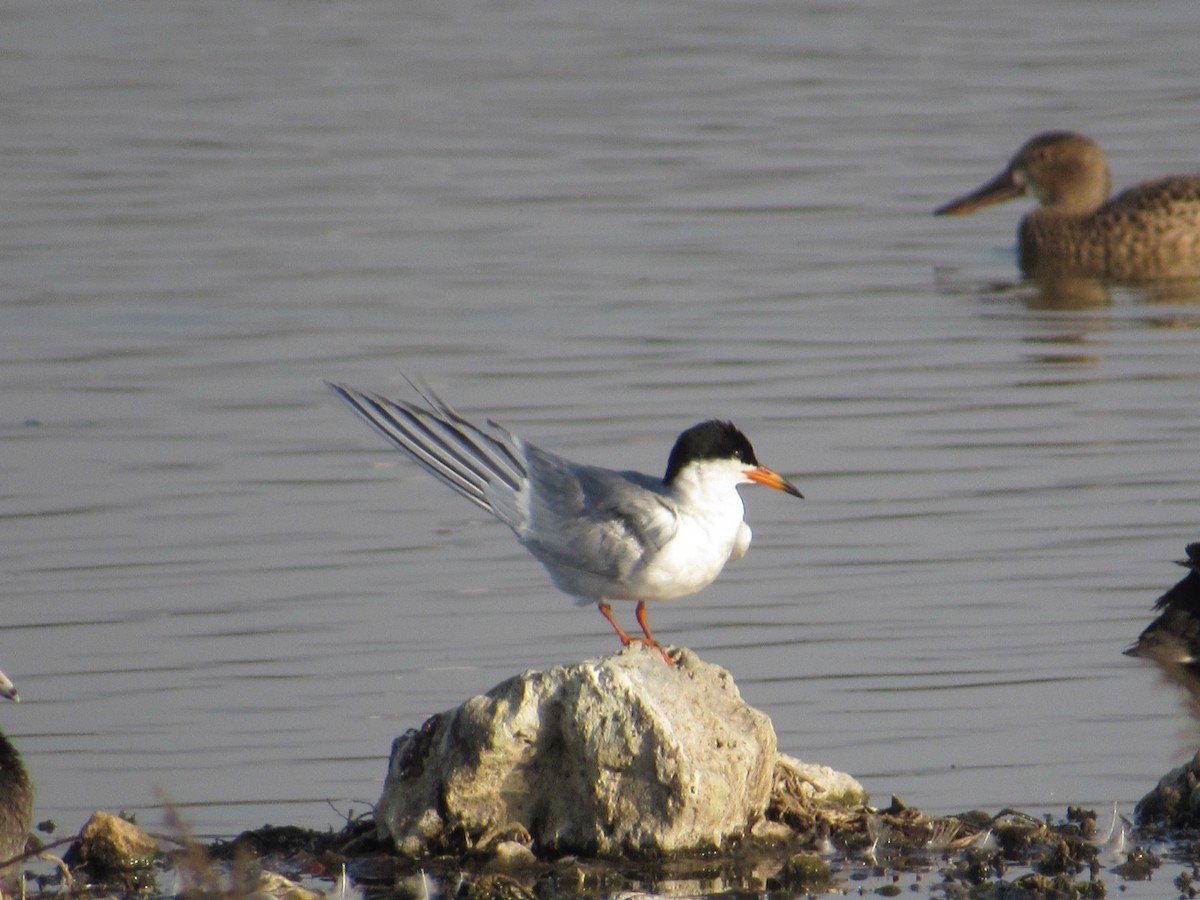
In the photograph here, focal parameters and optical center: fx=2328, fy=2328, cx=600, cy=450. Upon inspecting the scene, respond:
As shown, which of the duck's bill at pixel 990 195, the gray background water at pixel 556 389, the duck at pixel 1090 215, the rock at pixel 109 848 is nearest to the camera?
the rock at pixel 109 848

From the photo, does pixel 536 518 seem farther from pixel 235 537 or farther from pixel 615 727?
pixel 235 537

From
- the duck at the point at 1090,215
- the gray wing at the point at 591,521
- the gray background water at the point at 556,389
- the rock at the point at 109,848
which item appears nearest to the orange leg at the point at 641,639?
the gray wing at the point at 591,521

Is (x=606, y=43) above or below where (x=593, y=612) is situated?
above

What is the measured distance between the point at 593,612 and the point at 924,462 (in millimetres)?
2430

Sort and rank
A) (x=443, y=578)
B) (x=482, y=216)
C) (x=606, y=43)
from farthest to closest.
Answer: (x=606, y=43), (x=482, y=216), (x=443, y=578)

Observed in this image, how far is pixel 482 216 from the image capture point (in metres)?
16.5

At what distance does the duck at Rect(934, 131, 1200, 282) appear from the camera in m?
15.4

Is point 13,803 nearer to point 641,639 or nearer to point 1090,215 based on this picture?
point 641,639

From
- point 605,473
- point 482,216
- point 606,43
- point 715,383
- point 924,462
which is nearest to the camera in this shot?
point 605,473

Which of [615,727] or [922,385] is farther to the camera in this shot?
[922,385]

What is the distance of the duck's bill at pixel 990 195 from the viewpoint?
640 inches

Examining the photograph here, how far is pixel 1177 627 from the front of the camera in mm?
8250

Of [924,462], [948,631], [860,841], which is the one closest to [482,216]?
[924,462]

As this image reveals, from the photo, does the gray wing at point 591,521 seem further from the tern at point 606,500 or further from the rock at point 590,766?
the rock at point 590,766
